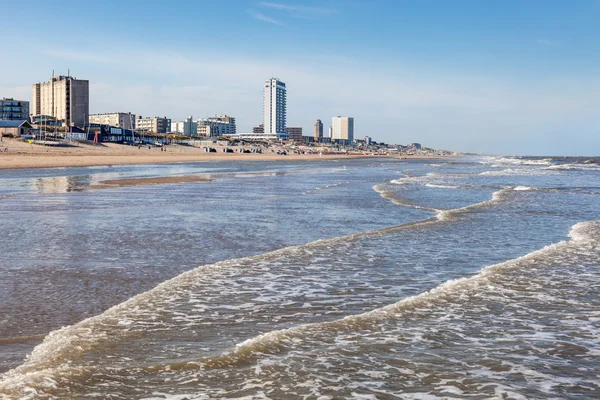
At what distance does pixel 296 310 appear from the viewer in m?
6.95

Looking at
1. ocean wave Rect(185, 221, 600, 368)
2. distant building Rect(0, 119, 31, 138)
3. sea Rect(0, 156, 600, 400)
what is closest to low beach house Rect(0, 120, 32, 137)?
distant building Rect(0, 119, 31, 138)

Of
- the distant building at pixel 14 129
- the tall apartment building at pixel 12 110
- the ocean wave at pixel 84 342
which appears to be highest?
the tall apartment building at pixel 12 110

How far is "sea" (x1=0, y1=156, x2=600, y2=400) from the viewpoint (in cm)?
477

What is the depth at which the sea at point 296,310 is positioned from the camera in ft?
15.7

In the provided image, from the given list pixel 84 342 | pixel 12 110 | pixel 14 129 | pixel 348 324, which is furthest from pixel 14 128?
pixel 348 324

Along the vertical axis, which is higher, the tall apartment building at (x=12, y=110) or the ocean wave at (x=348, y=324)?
the tall apartment building at (x=12, y=110)

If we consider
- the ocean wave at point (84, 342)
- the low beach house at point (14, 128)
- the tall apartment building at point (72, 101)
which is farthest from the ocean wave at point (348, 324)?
the tall apartment building at point (72, 101)

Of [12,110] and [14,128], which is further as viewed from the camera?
[12,110]

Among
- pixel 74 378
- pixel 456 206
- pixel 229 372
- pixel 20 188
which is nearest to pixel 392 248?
pixel 229 372

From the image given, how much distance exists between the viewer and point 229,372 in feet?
16.2

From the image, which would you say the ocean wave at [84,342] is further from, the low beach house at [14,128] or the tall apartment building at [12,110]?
the tall apartment building at [12,110]

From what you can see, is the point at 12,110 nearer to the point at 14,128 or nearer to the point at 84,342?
the point at 14,128

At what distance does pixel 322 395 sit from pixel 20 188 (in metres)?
25.6

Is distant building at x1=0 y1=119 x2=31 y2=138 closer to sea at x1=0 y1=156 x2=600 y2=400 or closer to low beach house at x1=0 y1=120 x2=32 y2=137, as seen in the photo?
low beach house at x1=0 y1=120 x2=32 y2=137
